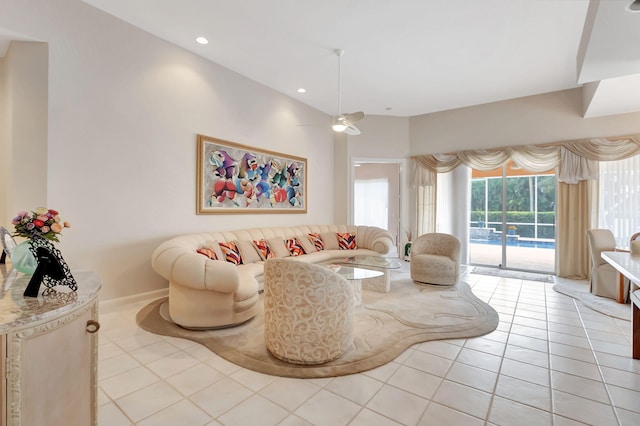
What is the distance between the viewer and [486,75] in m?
4.64

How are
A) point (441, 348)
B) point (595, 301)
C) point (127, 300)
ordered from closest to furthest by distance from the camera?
point (441, 348) → point (127, 300) → point (595, 301)

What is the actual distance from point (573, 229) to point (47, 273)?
676 cm

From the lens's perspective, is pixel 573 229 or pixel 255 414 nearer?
pixel 255 414

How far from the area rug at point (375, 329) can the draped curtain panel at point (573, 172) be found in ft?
8.36

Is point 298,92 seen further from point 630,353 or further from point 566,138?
point 630,353

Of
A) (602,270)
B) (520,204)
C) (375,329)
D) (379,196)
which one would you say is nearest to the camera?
(375,329)

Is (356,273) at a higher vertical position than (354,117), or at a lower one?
lower

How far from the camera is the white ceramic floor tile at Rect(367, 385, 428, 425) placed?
68.5 inches

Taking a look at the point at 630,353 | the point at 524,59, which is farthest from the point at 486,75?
the point at 630,353

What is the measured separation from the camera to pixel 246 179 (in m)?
4.80

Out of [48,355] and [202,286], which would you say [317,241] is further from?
[48,355]

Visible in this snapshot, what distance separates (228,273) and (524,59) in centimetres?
478

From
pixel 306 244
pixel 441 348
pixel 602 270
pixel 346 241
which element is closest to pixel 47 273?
pixel 441 348

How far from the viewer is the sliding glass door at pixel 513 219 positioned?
5.62 meters
